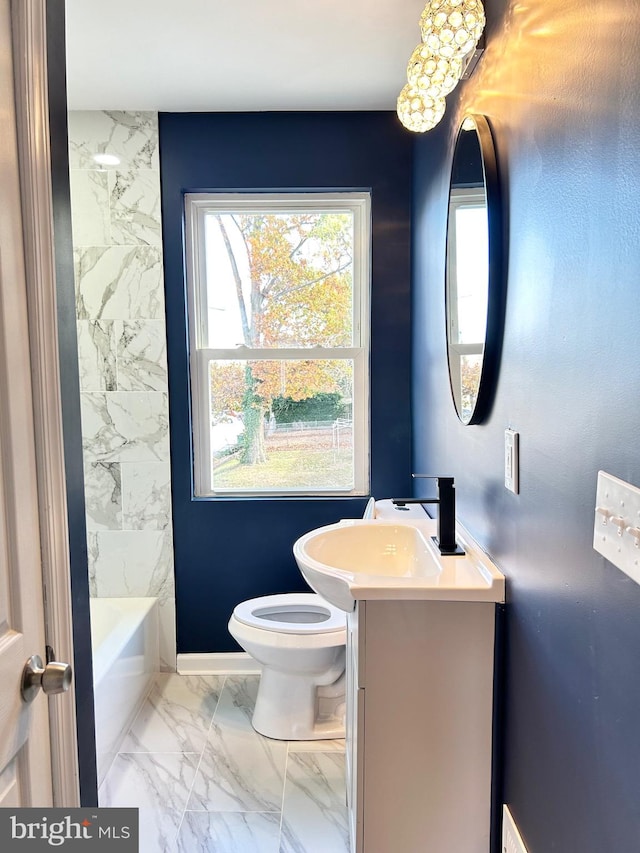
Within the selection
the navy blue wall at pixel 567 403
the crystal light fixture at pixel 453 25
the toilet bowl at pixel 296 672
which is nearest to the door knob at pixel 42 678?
the navy blue wall at pixel 567 403

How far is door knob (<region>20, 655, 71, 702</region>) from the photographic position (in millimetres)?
868

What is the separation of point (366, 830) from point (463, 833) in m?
0.23

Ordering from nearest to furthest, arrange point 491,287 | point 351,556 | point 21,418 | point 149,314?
point 21,418 < point 491,287 < point 351,556 < point 149,314

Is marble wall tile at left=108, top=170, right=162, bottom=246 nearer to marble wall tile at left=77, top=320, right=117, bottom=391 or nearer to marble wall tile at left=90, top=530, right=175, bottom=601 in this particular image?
marble wall tile at left=77, top=320, right=117, bottom=391

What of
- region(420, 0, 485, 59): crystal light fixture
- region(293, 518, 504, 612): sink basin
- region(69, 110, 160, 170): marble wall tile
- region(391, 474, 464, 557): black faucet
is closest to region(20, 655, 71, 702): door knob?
region(293, 518, 504, 612): sink basin

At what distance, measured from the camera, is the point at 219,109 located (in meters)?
2.40

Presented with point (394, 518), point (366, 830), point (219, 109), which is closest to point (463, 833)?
point (366, 830)

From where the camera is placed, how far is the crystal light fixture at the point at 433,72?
4.59 feet

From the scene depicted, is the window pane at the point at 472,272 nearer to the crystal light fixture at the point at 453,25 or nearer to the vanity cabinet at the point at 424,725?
the crystal light fixture at the point at 453,25

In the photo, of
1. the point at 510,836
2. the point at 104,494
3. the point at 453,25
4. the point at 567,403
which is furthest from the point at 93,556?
the point at 453,25

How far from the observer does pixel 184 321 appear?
2510 millimetres

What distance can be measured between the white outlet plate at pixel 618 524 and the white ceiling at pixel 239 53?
1645 mm

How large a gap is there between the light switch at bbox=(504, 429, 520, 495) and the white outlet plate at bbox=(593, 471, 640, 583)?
366 millimetres

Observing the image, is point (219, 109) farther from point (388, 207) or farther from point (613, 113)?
point (613, 113)
